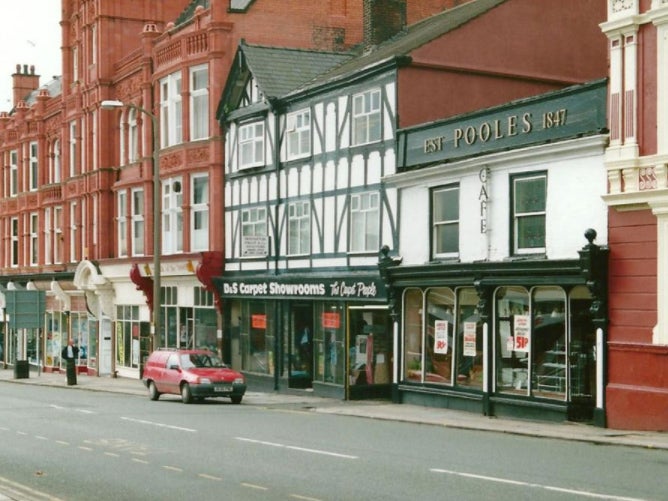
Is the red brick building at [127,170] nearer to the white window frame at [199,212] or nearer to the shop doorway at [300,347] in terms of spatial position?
the white window frame at [199,212]

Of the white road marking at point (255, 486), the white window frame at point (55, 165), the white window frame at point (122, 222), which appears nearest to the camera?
the white road marking at point (255, 486)

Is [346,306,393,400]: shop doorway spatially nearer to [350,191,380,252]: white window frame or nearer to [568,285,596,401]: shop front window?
[350,191,380,252]: white window frame

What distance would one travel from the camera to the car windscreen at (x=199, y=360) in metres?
32.0

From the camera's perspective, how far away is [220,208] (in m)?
39.8

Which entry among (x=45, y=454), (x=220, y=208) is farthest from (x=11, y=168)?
(x=45, y=454)

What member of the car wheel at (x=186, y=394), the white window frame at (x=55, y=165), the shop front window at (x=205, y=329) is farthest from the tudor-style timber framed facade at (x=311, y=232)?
the white window frame at (x=55, y=165)

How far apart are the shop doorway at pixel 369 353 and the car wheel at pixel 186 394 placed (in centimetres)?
438

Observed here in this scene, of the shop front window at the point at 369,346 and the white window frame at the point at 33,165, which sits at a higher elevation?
the white window frame at the point at 33,165

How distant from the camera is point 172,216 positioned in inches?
1674

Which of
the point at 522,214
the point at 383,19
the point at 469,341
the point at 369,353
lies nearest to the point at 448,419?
the point at 469,341

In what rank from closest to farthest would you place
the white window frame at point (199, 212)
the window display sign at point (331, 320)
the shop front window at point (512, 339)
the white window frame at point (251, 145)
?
the shop front window at point (512, 339), the window display sign at point (331, 320), the white window frame at point (251, 145), the white window frame at point (199, 212)

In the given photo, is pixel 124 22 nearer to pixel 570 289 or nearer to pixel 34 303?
pixel 34 303

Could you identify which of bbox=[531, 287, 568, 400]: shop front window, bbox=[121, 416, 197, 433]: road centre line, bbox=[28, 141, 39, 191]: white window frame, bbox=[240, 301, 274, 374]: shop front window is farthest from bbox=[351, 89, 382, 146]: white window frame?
bbox=[28, 141, 39, 191]: white window frame

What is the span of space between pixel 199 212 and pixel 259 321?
598 cm
